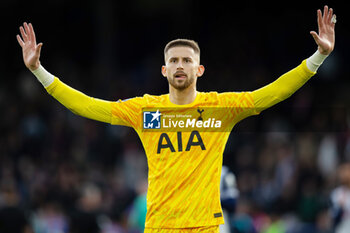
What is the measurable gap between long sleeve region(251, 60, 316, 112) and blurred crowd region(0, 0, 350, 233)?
3.20m

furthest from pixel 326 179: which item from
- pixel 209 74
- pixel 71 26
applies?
pixel 71 26

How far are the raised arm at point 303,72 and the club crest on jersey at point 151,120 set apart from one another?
84 cm

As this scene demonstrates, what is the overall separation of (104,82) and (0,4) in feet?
17.4

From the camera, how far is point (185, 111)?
6445mm

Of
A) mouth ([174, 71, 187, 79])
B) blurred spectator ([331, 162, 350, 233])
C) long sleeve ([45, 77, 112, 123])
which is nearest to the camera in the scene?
mouth ([174, 71, 187, 79])

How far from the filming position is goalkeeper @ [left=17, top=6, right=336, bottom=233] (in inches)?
246

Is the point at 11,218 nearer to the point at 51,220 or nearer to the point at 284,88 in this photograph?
the point at 51,220

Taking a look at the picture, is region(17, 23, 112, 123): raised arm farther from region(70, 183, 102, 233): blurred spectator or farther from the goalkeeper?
region(70, 183, 102, 233): blurred spectator

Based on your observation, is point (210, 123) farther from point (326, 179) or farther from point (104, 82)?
point (104, 82)

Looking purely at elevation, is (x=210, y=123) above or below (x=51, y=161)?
below

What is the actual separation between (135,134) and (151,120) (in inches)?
408

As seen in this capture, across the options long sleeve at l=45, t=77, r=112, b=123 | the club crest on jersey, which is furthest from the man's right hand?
the club crest on jersey

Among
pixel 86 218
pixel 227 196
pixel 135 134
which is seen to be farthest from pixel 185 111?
pixel 135 134

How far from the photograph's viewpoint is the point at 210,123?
6395mm
